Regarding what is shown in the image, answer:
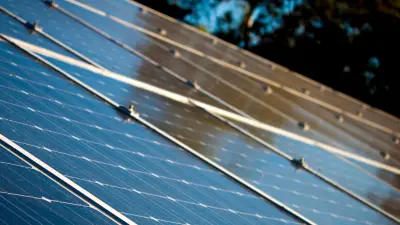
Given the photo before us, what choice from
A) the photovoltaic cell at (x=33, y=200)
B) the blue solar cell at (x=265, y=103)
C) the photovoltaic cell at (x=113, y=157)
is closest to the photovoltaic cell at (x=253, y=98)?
the blue solar cell at (x=265, y=103)

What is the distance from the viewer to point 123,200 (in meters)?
4.73

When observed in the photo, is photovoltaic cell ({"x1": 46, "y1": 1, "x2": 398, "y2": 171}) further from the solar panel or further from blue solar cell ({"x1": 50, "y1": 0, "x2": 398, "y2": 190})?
the solar panel

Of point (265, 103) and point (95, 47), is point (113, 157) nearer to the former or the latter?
point (95, 47)

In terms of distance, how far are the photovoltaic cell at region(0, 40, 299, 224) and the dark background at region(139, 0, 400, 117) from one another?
97.9ft

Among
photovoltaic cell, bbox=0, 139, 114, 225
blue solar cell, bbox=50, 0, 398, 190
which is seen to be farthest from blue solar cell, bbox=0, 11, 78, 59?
photovoltaic cell, bbox=0, 139, 114, 225

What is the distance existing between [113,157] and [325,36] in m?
36.0

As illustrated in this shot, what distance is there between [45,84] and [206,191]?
7.14 feet

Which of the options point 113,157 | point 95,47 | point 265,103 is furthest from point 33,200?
point 265,103

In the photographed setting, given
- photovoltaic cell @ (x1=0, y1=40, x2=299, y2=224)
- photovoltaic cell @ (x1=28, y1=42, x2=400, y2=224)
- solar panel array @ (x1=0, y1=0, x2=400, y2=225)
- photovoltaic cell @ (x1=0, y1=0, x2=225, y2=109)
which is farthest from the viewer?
photovoltaic cell @ (x1=0, y1=0, x2=225, y2=109)

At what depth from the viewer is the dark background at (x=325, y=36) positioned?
36438 millimetres

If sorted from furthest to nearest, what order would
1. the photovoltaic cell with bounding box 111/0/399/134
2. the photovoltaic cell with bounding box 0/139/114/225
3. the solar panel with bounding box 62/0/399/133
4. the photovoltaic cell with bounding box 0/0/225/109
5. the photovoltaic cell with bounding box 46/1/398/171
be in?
1. the photovoltaic cell with bounding box 111/0/399/134
2. the solar panel with bounding box 62/0/399/133
3. the photovoltaic cell with bounding box 46/1/398/171
4. the photovoltaic cell with bounding box 0/0/225/109
5. the photovoltaic cell with bounding box 0/139/114/225

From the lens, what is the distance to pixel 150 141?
6387mm

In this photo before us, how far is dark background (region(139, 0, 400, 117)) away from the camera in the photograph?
36438 mm

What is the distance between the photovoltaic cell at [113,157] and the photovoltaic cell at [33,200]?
1.04ft
